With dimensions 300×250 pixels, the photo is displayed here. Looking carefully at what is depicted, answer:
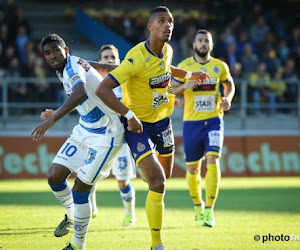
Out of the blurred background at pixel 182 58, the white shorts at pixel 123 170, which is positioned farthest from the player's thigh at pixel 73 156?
the blurred background at pixel 182 58

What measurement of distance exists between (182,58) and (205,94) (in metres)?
12.3

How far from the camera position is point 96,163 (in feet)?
25.6

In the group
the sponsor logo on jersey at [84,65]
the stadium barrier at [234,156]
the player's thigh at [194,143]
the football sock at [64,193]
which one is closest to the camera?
the sponsor logo on jersey at [84,65]

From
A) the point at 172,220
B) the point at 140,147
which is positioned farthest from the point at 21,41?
the point at 140,147

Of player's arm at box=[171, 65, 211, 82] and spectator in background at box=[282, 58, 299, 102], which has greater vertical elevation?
player's arm at box=[171, 65, 211, 82]

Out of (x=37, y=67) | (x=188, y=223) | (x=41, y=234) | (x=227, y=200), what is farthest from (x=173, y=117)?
(x=41, y=234)

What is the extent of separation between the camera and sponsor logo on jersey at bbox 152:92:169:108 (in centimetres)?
845

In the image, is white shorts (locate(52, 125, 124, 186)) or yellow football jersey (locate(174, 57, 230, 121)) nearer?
white shorts (locate(52, 125, 124, 186))

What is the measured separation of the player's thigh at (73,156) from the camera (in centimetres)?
888

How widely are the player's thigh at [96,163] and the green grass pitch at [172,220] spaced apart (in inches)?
38.9

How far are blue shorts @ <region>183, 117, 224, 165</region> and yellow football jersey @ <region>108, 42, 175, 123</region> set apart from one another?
2587 millimetres

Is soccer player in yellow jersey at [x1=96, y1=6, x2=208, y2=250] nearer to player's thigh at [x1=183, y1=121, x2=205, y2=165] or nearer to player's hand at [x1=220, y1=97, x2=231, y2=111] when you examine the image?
player's hand at [x1=220, y1=97, x2=231, y2=111]

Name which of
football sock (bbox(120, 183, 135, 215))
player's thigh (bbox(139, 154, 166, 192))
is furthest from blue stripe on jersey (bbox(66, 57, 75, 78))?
football sock (bbox(120, 183, 135, 215))

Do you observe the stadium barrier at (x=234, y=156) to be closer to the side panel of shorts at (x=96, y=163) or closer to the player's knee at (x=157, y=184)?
the side panel of shorts at (x=96, y=163)
